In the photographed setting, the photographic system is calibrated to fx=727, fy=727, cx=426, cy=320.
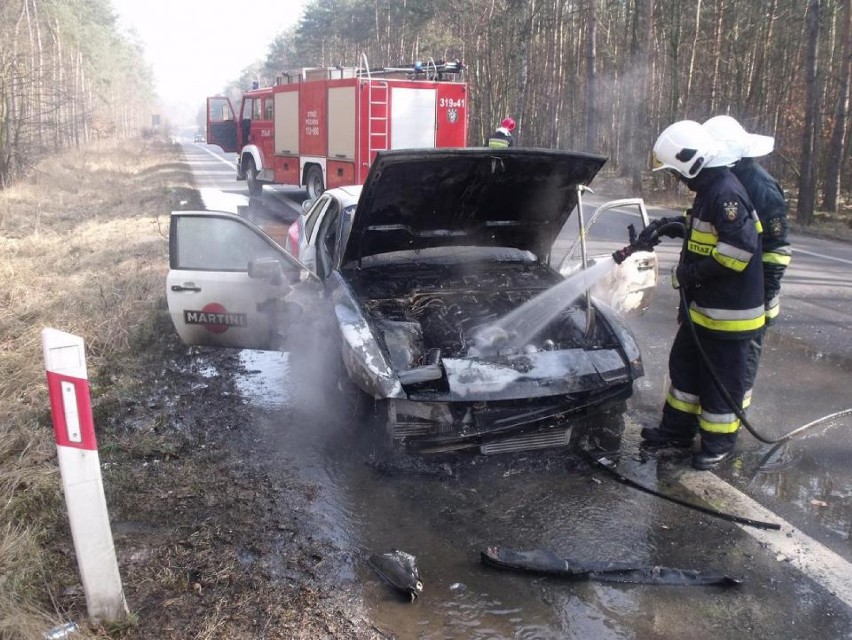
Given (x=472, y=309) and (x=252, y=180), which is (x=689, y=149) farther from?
(x=252, y=180)

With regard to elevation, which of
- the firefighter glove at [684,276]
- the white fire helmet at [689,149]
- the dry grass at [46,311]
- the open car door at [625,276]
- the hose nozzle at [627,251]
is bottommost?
the dry grass at [46,311]

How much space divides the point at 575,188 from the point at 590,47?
58.7 ft

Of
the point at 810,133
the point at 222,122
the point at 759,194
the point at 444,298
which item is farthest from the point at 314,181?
the point at 759,194

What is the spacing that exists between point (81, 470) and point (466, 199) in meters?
3.18

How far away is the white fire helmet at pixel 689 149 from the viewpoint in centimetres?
410

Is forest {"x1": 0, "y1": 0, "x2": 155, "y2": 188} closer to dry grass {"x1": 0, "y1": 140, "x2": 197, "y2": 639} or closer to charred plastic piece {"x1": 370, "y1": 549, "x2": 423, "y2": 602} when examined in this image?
dry grass {"x1": 0, "y1": 140, "x2": 197, "y2": 639}

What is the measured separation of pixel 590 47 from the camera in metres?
21.1

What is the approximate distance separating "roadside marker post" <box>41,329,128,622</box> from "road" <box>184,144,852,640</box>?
3.30ft

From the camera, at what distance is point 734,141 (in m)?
4.24

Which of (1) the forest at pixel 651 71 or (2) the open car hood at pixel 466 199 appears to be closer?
(2) the open car hood at pixel 466 199

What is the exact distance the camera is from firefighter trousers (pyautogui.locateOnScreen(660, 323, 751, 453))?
167 inches

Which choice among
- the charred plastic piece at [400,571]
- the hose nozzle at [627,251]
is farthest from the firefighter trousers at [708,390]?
the charred plastic piece at [400,571]

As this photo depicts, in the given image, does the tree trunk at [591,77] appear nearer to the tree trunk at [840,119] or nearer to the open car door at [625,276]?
the tree trunk at [840,119]

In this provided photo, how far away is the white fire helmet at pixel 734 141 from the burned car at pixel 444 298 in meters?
0.80
